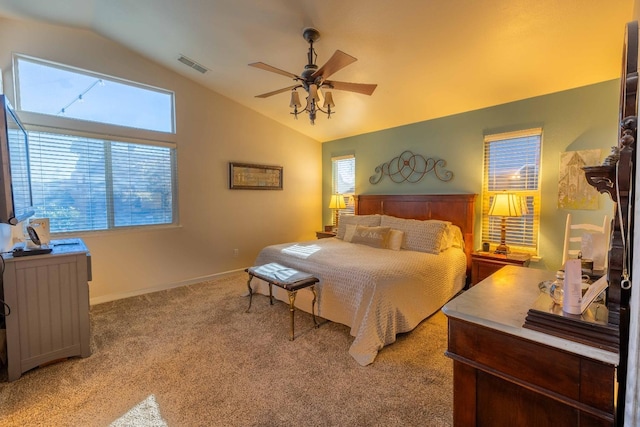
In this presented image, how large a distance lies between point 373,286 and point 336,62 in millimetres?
1863

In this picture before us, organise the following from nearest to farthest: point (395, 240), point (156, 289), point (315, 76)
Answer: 1. point (315, 76)
2. point (395, 240)
3. point (156, 289)

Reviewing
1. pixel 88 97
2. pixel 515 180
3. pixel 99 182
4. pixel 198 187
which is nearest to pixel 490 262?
pixel 515 180

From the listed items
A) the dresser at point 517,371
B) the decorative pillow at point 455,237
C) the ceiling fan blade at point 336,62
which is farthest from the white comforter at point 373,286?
the ceiling fan blade at point 336,62

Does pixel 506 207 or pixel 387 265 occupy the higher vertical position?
pixel 506 207

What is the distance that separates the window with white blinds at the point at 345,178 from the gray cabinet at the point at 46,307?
404cm

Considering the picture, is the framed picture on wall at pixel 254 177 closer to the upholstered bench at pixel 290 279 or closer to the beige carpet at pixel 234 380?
the upholstered bench at pixel 290 279

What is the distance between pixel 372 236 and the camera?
3.79 m

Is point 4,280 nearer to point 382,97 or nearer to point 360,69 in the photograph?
point 360,69

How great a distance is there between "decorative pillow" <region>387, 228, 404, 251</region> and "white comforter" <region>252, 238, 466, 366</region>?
0.14 m

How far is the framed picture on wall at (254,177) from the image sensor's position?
15.1 ft

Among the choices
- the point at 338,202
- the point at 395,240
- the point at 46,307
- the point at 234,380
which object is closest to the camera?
the point at 234,380

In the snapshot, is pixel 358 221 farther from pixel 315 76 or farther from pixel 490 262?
pixel 315 76

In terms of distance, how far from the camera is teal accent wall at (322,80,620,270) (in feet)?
9.55

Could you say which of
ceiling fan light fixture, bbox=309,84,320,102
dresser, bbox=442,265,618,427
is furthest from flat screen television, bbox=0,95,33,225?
dresser, bbox=442,265,618,427
